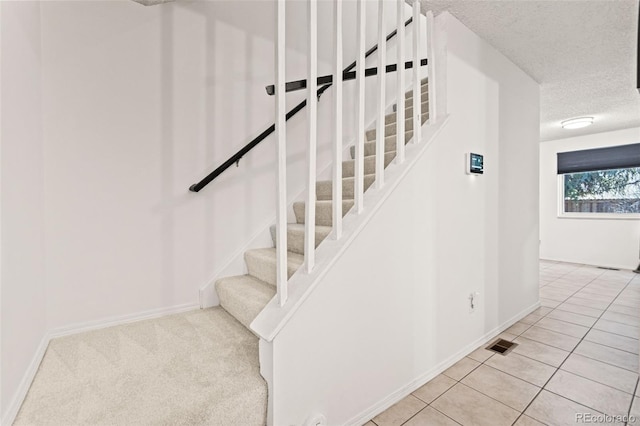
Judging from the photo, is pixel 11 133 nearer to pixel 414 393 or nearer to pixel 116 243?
pixel 116 243

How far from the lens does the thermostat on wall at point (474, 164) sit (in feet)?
7.07

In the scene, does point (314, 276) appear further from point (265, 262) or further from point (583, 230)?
point (583, 230)

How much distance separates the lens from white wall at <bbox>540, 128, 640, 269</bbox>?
512cm

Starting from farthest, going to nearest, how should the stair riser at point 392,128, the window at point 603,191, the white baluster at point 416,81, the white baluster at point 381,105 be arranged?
the window at point 603,191 < the stair riser at point 392,128 < the white baluster at point 416,81 < the white baluster at point 381,105

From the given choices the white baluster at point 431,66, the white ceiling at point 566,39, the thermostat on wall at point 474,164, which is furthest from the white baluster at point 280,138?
the thermostat on wall at point 474,164

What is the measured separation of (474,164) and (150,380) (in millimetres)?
2354

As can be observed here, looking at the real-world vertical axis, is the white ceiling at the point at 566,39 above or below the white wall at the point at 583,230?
above

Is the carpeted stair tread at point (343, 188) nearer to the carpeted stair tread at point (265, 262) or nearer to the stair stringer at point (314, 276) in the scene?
the stair stringer at point (314, 276)

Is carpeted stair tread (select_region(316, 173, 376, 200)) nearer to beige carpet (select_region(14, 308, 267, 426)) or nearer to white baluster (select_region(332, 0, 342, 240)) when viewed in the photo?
white baluster (select_region(332, 0, 342, 240))

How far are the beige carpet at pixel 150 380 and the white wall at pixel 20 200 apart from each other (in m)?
0.12

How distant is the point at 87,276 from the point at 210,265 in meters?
0.74

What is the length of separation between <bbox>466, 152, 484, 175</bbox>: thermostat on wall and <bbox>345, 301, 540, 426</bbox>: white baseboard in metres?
1.30

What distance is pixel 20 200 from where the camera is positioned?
1327mm

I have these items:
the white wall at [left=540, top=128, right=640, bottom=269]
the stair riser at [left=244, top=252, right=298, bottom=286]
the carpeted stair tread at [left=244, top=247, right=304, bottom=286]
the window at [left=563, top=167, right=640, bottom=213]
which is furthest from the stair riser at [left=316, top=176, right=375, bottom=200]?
the window at [left=563, top=167, right=640, bottom=213]
